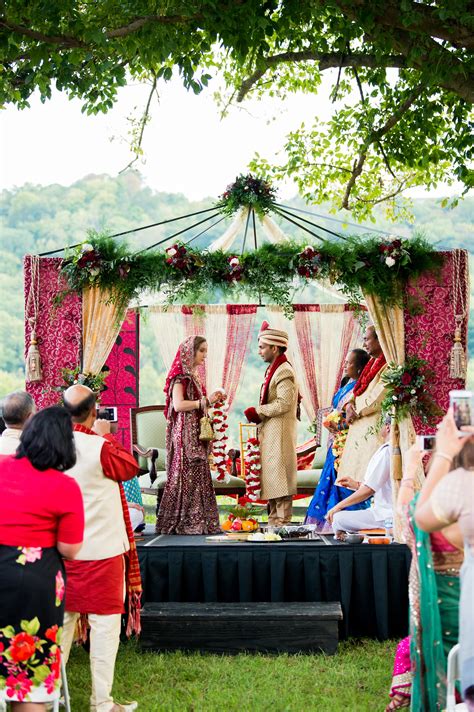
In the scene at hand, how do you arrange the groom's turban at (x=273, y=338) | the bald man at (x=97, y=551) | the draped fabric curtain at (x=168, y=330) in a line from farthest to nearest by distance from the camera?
the draped fabric curtain at (x=168, y=330) → the groom's turban at (x=273, y=338) → the bald man at (x=97, y=551)

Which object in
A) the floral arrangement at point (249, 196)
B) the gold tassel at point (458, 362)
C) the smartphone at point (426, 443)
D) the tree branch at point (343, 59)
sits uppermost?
the tree branch at point (343, 59)

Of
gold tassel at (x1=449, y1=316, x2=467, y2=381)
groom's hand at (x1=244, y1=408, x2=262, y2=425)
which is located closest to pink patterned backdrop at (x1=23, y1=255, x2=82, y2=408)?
groom's hand at (x1=244, y1=408, x2=262, y2=425)

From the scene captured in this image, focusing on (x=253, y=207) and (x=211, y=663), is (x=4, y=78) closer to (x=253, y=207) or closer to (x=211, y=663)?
(x=253, y=207)

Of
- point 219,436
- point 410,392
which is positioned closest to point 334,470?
point 219,436

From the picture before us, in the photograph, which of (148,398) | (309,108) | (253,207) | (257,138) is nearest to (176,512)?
(253,207)

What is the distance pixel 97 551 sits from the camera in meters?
4.65

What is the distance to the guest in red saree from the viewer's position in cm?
809

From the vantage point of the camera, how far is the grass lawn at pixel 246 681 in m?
5.09

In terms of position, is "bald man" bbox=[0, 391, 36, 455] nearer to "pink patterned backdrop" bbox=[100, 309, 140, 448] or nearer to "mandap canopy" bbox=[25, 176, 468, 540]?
"mandap canopy" bbox=[25, 176, 468, 540]

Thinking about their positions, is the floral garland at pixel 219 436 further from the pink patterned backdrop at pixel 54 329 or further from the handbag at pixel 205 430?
the pink patterned backdrop at pixel 54 329

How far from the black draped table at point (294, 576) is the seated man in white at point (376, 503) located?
561 millimetres

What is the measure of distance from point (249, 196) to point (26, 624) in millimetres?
5493

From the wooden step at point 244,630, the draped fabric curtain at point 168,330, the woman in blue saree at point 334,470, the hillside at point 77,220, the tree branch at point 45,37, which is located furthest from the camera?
the hillside at point 77,220

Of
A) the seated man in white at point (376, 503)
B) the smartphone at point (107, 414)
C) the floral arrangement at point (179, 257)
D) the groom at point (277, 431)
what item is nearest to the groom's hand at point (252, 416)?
the groom at point (277, 431)
